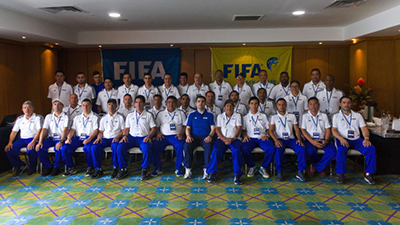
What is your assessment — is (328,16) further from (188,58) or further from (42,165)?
(42,165)

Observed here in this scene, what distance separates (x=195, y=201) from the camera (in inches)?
171

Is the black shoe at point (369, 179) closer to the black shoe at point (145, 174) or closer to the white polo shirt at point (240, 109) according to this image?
the white polo shirt at point (240, 109)

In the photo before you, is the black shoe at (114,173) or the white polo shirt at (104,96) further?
the white polo shirt at (104,96)

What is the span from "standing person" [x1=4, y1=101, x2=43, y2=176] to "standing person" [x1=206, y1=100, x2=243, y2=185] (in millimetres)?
3355

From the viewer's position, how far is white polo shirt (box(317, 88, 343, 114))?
A: 6.62 metres

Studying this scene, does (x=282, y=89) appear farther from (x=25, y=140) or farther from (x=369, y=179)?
(x=25, y=140)

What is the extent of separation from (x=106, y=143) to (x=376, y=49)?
7119mm

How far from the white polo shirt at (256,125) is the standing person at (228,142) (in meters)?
0.18

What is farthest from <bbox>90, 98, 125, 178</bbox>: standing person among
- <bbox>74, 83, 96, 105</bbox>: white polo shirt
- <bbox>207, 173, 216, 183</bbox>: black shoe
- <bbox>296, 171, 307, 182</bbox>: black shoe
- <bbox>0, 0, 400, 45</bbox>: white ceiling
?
<bbox>296, 171, 307, 182</bbox>: black shoe

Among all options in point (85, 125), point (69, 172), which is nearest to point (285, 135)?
point (85, 125)

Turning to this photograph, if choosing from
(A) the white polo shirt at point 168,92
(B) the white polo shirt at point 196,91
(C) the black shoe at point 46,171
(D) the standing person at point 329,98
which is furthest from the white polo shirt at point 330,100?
(C) the black shoe at point 46,171

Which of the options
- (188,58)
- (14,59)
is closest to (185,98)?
(188,58)

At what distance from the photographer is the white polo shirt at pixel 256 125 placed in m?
5.66

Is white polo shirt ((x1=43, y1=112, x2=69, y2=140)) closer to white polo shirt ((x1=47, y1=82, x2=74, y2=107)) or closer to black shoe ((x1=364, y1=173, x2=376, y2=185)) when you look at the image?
white polo shirt ((x1=47, y1=82, x2=74, y2=107))
